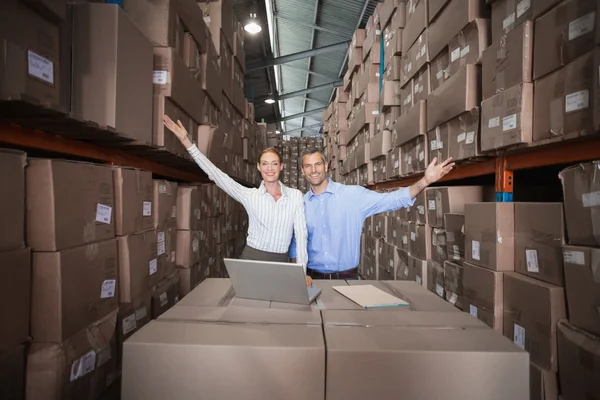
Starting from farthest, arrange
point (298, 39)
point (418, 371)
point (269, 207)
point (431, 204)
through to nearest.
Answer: point (298, 39) → point (431, 204) → point (269, 207) → point (418, 371)

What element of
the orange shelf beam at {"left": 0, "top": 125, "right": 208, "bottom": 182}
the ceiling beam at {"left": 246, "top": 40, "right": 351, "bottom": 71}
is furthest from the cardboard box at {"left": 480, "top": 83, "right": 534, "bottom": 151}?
the ceiling beam at {"left": 246, "top": 40, "right": 351, "bottom": 71}

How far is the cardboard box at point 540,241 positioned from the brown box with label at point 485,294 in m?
0.13

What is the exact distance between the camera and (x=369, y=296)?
1390mm

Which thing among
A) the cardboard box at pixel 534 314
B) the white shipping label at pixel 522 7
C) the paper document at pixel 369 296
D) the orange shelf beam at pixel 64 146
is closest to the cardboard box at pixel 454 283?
the cardboard box at pixel 534 314

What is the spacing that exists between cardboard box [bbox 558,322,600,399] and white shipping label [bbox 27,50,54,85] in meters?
2.19

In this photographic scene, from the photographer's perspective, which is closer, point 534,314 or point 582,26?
point 582,26

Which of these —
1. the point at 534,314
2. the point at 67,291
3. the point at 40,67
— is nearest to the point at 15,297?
the point at 67,291

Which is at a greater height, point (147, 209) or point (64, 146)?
point (64, 146)

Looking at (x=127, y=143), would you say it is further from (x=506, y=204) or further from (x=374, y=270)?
(x=374, y=270)

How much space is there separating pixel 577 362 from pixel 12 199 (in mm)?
2038

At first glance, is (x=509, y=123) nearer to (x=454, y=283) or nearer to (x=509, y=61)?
(x=509, y=61)

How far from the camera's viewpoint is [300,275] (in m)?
1.19

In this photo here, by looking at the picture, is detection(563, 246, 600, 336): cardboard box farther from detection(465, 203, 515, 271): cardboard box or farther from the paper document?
the paper document

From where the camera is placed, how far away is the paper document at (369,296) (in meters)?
1.29
